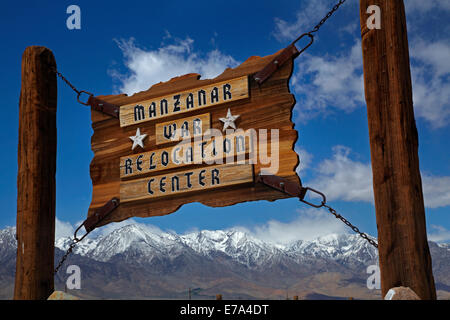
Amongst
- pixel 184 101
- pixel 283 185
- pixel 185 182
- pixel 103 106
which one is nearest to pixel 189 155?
pixel 185 182

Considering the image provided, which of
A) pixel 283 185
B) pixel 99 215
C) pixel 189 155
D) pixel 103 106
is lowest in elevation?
pixel 99 215

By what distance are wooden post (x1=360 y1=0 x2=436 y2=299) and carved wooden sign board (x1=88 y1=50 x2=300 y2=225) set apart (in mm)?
1179

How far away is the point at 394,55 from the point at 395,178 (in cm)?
122

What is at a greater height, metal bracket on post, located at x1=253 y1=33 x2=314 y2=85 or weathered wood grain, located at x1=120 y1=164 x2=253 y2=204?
metal bracket on post, located at x1=253 y1=33 x2=314 y2=85

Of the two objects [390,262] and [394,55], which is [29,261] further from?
A: [394,55]

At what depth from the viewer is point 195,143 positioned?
6.79 meters

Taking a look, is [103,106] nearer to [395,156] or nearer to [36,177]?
[36,177]

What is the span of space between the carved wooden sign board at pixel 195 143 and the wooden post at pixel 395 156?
3.87 ft

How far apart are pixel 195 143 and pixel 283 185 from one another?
1295mm

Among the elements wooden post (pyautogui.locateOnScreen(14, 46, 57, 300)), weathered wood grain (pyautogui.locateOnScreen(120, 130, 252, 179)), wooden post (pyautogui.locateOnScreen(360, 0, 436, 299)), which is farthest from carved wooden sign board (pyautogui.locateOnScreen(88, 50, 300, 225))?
wooden post (pyautogui.locateOnScreen(360, 0, 436, 299))

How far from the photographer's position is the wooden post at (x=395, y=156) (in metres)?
4.92

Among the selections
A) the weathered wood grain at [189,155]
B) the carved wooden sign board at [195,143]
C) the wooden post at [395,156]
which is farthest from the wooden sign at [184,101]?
the wooden post at [395,156]

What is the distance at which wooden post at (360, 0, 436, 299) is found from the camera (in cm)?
492

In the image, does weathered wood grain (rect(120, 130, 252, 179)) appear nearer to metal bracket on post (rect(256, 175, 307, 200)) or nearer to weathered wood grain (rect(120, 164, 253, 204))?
weathered wood grain (rect(120, 164, 253, 204))
